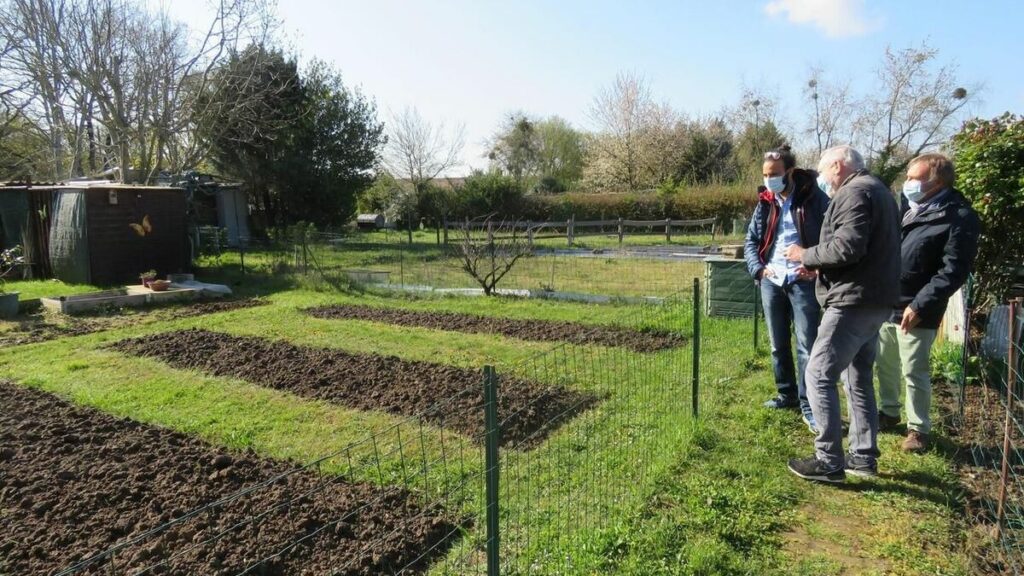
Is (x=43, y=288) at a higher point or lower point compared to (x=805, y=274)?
lower

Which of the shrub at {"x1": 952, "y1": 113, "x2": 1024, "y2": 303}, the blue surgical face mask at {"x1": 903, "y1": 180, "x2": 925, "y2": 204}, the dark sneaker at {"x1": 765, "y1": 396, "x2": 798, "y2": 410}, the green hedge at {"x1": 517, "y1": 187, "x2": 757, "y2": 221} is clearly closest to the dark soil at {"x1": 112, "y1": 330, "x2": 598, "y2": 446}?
the dark sneaker at {"x1": 765, "y1": 396, "x2": 798, "y2": 410}

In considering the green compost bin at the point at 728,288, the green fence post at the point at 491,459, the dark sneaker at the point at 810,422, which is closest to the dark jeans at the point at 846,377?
the dark sneaker at the point at 810,422

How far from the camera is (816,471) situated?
12.4 ft

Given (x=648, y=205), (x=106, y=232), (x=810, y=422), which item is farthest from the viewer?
(x=648, y=205)

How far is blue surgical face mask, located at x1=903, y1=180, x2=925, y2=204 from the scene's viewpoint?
4.19 metres

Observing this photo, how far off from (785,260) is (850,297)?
1079 millimetres

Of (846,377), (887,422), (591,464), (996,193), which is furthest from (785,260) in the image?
(996,193)

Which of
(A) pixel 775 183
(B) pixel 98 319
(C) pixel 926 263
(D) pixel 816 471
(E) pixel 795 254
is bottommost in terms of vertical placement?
(D) pixel 816 471

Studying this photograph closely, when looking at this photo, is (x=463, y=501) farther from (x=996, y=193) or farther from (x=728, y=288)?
(x=728, y=288)

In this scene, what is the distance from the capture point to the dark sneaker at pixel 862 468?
378 centimetres

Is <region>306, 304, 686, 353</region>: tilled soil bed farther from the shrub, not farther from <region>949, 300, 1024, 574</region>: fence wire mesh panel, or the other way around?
the shrub

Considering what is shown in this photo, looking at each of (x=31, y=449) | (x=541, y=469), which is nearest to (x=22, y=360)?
(x=31, y=449)

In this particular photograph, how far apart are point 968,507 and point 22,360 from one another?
31.0ft

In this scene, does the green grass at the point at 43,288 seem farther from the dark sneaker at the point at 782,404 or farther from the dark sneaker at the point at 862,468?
the dark sneaker at the point at 862,468
